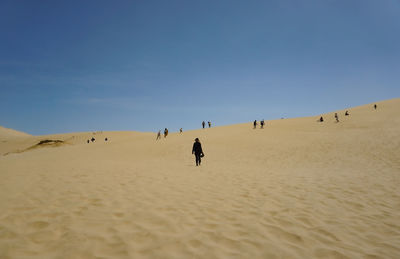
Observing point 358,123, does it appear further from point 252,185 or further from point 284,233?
point 284,233

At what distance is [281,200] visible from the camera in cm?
582

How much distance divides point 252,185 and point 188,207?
3420mm

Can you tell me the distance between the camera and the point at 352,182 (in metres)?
8.24

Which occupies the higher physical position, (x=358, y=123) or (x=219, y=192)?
(x=358, y=123)

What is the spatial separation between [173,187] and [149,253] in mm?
3840

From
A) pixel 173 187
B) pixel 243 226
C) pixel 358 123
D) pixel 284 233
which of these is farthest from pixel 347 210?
pixel 358 123

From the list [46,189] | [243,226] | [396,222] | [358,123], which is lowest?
[396,222]

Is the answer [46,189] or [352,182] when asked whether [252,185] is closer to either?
[352,182]

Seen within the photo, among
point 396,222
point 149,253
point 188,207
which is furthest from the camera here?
point 188,207

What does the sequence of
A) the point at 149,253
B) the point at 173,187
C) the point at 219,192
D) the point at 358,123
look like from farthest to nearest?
the point at 358,123 < the point at 173,187 < the point at 219,192 < the point at 149,253

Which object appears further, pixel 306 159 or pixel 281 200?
pixel 306 159

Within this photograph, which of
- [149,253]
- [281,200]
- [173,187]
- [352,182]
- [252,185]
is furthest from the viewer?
[352,182]

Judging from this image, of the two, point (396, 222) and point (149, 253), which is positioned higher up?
point (149, 253)

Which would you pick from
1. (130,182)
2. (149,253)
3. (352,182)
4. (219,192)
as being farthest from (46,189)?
(352,182)
